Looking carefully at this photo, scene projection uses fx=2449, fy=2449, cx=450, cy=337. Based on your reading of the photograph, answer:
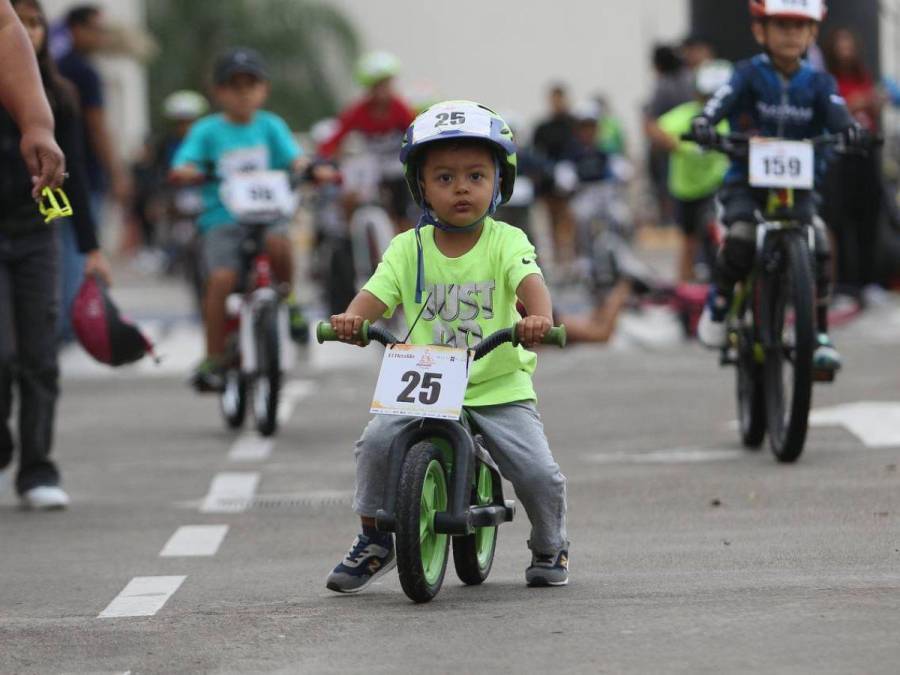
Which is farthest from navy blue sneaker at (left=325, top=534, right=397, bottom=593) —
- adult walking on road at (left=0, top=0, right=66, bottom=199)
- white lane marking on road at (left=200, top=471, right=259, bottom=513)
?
white lane marking on road at (left=200, top=471, right=259, bottom=513)

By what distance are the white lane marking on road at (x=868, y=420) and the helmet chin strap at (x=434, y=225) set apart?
A: 12.8 ft

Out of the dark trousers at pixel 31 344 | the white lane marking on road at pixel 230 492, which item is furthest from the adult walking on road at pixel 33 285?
the white lane marking on road at pixel 230 492

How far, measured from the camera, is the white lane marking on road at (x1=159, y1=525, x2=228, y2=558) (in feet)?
26.4

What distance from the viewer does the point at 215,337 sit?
40.2 ft

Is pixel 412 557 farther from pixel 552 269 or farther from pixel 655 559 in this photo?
pixel 552 269

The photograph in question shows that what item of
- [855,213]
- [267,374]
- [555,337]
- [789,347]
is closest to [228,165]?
[267,374]

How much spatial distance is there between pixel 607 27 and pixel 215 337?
46413 mm

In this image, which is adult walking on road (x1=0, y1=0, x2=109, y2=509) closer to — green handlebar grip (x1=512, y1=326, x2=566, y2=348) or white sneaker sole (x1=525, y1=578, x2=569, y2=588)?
white sneaker sole (x1=525, y1=578, x2=569, y2=588)

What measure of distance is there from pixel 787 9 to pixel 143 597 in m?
4.45

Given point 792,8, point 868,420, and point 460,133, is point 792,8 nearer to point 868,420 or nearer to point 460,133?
point 868,420

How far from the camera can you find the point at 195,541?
8.30 m

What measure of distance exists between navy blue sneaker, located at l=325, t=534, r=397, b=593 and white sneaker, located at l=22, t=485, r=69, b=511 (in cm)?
273

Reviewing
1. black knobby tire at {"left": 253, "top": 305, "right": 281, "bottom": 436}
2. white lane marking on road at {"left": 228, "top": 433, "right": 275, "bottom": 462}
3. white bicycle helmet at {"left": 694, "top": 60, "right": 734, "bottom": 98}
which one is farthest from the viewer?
white bicycle helmet at {"left": 694, "top": 60, "right": 734, "bottom": 98}

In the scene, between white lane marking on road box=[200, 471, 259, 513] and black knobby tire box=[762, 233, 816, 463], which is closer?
white lane marking on road box=[200, 471, 259, 513]
